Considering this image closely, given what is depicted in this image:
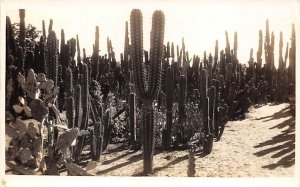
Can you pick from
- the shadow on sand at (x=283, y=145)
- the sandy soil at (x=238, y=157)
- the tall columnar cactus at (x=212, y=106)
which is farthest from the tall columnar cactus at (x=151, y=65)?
the shadow on sand at (x=283, y=145)

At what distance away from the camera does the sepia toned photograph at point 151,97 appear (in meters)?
5.07

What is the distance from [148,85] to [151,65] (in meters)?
0.25

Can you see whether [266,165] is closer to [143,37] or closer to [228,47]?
[228,47]

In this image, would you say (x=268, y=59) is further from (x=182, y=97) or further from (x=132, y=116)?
(x=132, y=116)

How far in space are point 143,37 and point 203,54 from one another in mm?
1101

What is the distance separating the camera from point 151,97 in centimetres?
516

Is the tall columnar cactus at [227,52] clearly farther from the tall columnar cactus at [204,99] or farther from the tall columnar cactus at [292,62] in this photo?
the tall columnar cactus at [292,62]

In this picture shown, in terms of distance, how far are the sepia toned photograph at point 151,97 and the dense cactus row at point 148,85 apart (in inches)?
0.7

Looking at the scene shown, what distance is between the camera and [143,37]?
16.8 feet

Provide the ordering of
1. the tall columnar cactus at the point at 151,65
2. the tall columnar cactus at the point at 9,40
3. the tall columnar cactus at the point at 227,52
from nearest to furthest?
the tall columnar cactus at the point at 151,65 → the tall columnar cactus at the point at 9,40 → the tall columnar cactus at the point at 227,52

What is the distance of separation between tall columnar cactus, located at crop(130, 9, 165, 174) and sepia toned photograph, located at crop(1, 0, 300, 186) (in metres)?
0.01

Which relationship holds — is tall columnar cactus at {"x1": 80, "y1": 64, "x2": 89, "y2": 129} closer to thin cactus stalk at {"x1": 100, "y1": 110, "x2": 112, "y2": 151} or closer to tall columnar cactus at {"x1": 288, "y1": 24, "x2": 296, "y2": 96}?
thin cactus stalk at {"x1": 100, "y1": 110, "x2": 112, "y2": 151}

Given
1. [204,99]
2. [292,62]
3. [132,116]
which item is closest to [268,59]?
[204,99]
